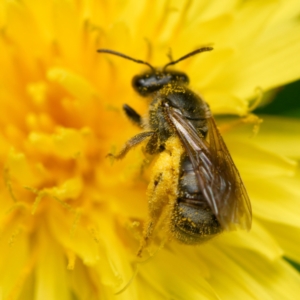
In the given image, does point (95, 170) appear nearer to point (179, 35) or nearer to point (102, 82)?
point (102, 82)

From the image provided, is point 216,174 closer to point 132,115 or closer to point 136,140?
point 136,140

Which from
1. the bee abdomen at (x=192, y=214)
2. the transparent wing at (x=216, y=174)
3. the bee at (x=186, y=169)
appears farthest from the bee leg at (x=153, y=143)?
the bee abdomen at (x=192, y=214)

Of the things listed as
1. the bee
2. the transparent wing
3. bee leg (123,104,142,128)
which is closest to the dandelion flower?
bee leg (123,104,142,128)

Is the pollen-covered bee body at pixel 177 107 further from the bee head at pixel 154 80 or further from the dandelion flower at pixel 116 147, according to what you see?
the dandelion flower at pixel 116 147

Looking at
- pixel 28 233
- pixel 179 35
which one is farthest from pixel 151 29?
pixel 28 233

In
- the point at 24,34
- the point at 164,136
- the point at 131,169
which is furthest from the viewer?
the point at 24,34

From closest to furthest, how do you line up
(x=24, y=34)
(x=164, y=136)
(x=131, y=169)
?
(x=164, y=136), (x=131, y=169), (x=24, y=34)

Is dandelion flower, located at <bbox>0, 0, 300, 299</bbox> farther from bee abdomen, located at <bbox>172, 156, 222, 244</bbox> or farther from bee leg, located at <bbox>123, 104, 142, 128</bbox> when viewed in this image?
bee abdomen, located at <bbox>172, 156, 222, 244</bbox>

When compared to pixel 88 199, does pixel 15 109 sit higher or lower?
higher
